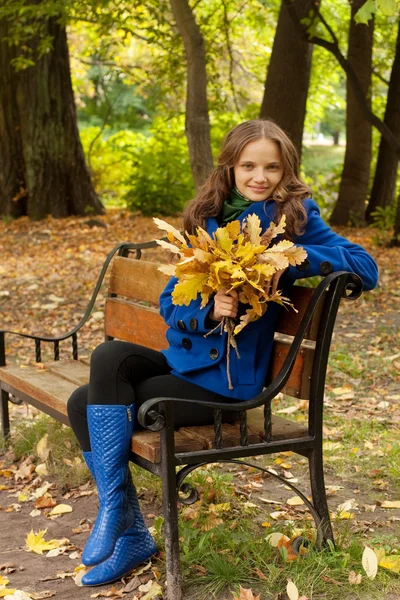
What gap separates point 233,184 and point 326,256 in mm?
510

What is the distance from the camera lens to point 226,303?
9.70 feet

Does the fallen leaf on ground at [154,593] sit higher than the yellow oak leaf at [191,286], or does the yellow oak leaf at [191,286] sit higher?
the yellow oak leaf at [191,286]

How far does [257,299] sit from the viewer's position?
9.49 ft

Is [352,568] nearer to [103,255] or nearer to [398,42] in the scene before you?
[103,255]

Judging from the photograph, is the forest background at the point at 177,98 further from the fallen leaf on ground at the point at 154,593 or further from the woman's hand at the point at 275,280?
the fallen leaf on ground at the point at 154,593

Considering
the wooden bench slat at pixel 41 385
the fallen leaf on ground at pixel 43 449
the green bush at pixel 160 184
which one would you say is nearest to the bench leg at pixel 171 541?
the wooden bench slat at pixel 41 385

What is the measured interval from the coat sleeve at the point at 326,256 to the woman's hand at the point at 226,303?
0.30 meters

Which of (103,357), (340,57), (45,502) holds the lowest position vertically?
(45,502)

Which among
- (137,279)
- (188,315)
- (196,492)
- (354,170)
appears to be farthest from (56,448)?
(354,170)

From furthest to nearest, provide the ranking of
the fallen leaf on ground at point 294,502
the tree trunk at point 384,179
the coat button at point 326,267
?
the tree trunk at point 384,179 < the fallen leaf on ground at point 294,502 < the coat button at point 326,267

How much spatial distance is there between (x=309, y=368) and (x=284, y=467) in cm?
127

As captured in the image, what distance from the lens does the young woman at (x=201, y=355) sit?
10.1ft

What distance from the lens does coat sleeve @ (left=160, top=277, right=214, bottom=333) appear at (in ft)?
10.2

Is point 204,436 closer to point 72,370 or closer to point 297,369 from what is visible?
point 297,369
